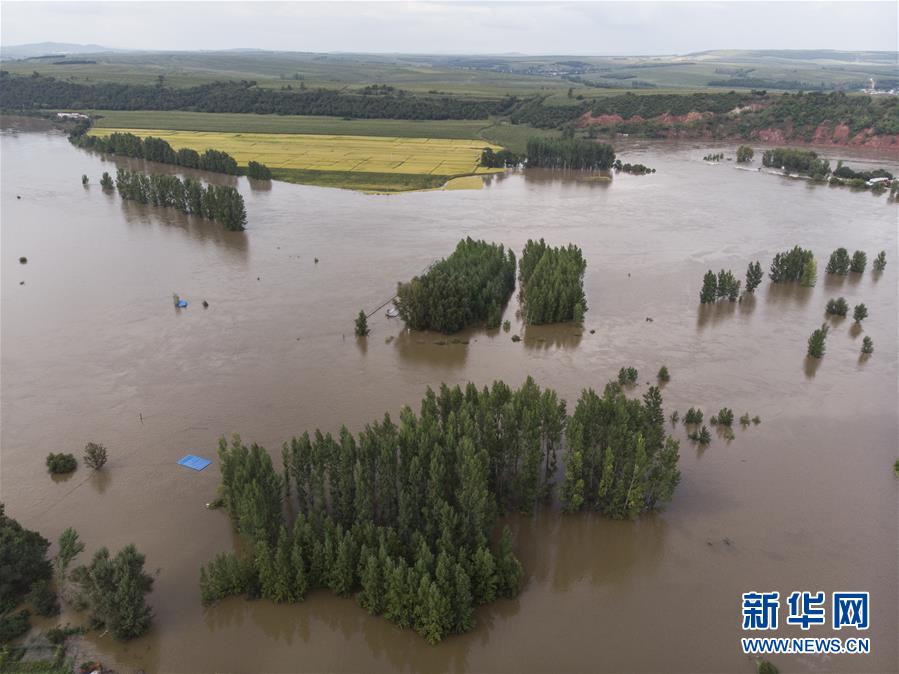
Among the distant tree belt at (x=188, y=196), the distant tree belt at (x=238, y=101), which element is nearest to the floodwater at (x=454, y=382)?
the distant tree belt at (x=188, y=196)

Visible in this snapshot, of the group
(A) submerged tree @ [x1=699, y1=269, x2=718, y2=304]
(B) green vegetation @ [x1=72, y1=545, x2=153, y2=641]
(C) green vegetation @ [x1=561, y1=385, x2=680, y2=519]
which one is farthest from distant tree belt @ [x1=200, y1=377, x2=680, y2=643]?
(A) submerged tree @ [x1=699, y1=269, x2=718, y2=304]

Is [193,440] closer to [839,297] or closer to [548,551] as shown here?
[548,551]

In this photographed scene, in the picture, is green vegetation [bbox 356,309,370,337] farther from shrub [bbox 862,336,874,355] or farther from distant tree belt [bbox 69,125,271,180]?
distant tree belt [bbox 69,125,271,180]

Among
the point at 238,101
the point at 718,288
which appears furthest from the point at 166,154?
the point at 718,288

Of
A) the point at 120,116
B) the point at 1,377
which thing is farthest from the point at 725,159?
the point at 120,116

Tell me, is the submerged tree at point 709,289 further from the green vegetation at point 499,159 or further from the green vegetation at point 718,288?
the green vegetation at point 499,159

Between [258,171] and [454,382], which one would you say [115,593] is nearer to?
[454,382]
